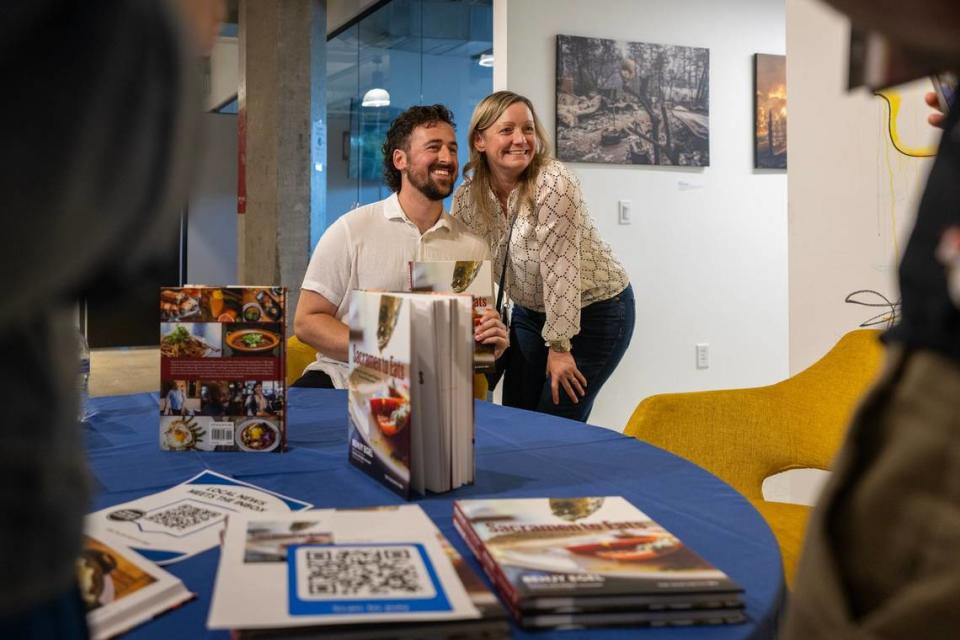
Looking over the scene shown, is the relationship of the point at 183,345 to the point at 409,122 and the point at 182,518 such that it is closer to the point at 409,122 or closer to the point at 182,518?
the point at 182,518

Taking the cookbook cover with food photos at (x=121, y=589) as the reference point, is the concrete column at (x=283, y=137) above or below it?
above

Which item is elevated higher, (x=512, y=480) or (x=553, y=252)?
(x=553, y=252)

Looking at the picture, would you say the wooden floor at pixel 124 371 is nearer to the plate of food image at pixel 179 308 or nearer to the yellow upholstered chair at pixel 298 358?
the yellow upholstered chair at pixel 298 358

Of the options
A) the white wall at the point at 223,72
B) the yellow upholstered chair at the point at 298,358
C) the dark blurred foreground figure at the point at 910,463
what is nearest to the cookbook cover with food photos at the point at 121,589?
the dark blurred foreground figure at the point at 910,463

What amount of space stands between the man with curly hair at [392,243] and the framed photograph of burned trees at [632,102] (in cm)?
158

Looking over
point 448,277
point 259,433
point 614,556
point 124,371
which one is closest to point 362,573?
point 614,556

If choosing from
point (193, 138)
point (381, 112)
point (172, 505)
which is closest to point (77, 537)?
point (193, 138)

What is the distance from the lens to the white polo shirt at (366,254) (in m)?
2.97

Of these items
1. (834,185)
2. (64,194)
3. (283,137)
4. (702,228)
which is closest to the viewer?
(64,194)

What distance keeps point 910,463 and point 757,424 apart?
1.85 meters

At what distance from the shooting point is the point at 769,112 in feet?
16.8

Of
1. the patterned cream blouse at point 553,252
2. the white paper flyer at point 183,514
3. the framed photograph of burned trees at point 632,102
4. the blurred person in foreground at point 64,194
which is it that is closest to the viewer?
the blurred person in foreground at point 64,194

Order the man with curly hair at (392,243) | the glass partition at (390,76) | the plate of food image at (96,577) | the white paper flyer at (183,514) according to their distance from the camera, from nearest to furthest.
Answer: the plate of food image at (96,577) < the white paper flyer at (183,514) < the man with curly hair at (392,243) < the glass partition at (390,76)

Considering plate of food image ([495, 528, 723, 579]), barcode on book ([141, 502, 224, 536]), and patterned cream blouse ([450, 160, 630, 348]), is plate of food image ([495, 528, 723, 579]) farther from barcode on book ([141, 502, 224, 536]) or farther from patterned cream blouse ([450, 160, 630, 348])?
patterned cream blouse ([450, 160, 630, 348])
